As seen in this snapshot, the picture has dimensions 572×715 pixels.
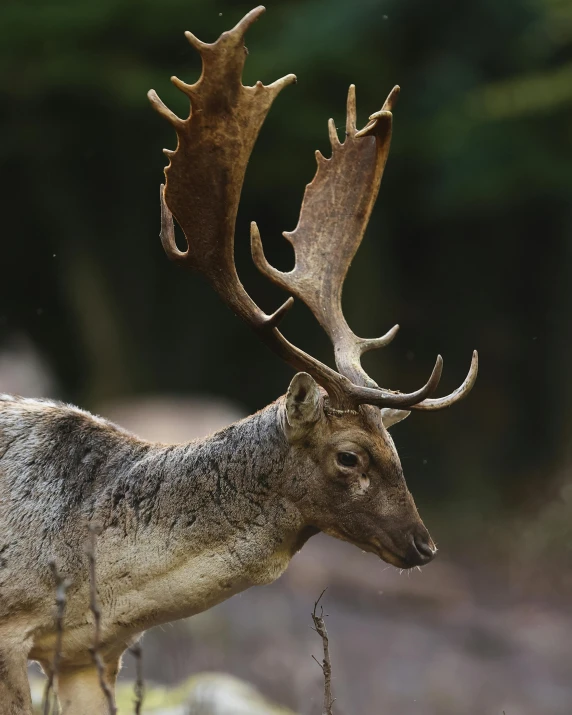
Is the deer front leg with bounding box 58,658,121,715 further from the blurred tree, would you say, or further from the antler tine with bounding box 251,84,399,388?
the blurred tree

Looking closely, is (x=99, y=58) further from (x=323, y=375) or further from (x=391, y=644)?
(x=323, y=375)

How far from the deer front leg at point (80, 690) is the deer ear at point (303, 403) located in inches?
49.4

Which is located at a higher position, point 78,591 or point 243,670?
point 78,591

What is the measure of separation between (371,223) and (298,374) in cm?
1312

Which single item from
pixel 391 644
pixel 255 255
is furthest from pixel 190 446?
pixel 391 644

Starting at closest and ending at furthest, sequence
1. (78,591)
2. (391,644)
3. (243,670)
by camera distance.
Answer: (78,591) → (243,670) → (391,644)

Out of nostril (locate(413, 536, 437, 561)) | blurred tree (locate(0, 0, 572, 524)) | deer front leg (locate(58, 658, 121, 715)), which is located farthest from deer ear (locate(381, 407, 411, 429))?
blurred tree (locate(0, 0, 572, 524))

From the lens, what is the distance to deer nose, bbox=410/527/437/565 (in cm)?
514

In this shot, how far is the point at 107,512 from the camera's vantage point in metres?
5.19

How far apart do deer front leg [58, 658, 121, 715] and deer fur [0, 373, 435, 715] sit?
0.04 meters

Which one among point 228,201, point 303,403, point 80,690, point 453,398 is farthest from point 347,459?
point 80,690

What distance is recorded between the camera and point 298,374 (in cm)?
496

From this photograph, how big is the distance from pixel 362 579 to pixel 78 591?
10.1 m

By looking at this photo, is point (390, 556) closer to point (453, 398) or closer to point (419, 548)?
point (419, 548)
